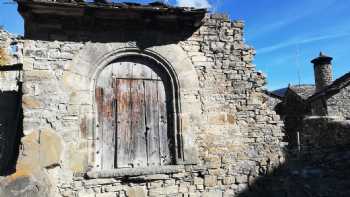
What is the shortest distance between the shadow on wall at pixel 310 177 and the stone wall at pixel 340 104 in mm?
4058

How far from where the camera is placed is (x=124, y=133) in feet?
18.5

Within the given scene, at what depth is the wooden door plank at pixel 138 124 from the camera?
18.5 feet

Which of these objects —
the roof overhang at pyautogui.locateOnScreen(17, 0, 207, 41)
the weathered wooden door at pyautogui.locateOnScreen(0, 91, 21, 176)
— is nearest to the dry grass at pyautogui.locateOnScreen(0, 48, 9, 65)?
the weathered wooden door at pyautogui.locateOnScreen(0, 91, 21, 176)

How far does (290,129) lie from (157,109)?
11321 millimetres

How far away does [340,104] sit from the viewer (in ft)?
48.1

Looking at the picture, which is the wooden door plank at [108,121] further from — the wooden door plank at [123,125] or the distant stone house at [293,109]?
the distant stone house at [293,109]

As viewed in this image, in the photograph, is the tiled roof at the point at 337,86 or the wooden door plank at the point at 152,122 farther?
the tiled roof at the point at 337,86

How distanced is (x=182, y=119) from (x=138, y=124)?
2.49 feet

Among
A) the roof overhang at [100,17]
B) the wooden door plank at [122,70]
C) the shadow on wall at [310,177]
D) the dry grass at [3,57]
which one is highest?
the dry grass at [3,57]

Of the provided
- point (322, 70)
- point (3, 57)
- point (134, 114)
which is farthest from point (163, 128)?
point (322, 70)

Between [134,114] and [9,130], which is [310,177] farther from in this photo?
[9,130]

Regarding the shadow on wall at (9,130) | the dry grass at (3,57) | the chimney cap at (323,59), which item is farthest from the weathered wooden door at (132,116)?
the chimney cap at (323,59)

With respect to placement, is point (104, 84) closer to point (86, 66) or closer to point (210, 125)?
point (86, 66)

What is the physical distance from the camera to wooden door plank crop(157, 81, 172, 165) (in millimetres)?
5770
